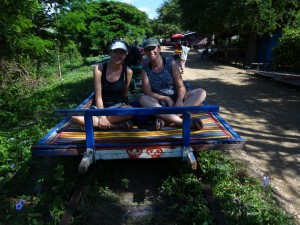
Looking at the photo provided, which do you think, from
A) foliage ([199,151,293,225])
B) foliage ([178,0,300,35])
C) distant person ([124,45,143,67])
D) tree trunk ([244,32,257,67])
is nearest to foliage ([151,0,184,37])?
tree trunk ([244,32,257,67])

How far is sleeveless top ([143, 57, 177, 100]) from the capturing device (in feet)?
14.5

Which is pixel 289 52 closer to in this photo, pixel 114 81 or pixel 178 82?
pixel 178 82

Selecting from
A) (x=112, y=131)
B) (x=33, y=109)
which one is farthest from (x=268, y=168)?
(x=33, y=109)

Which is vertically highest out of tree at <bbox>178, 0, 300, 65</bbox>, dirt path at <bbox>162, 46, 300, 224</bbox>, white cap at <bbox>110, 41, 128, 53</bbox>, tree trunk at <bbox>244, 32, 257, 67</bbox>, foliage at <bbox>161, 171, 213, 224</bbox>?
tree at <bbox>178, 0, 300, 65</bbox>

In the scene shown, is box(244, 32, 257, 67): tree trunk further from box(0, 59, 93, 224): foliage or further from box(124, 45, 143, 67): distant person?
box(0, 59, 93, 224): foliage

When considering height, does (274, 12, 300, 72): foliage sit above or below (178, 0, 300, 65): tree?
below

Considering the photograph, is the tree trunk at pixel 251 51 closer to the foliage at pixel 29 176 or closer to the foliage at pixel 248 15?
the foliage at pixel 248 15

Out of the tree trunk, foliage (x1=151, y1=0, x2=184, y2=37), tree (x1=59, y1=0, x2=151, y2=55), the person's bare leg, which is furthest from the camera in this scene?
foliage (x1=151, y1=0, x2=184, y2=37)

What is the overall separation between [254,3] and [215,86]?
20.5ft

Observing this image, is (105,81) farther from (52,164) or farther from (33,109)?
(33,109)

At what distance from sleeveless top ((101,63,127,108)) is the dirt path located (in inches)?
81.6

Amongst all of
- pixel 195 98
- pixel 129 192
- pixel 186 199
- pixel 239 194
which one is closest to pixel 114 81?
pixel 195 98

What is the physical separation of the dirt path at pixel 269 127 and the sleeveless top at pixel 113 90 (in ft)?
6.80

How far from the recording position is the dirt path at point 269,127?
4.08 m
